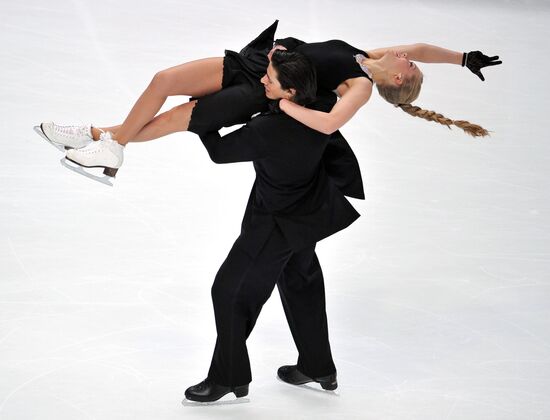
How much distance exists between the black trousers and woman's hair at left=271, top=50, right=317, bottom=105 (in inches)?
23.8

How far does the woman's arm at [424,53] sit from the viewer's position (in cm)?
453

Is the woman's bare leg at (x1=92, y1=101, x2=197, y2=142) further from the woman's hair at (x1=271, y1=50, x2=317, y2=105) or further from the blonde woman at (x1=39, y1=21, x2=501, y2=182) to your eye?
the woman's hair at (x1=271, y1=50, x2=317, y2=105)

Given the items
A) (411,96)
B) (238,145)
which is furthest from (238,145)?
(411,96)

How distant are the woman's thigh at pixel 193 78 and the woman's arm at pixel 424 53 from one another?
71 cm

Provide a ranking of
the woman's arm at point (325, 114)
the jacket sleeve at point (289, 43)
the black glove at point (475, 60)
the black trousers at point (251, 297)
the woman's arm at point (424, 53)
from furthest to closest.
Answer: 1. the black glove at point (475, 60)
2. the woman's arm at point (424, 53)
3. the black trousers at point (251, 297)
4. the jacket sleeve at point (289, 43)
5. the woman's arm at point (325, 114)

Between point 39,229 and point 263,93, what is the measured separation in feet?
7.15

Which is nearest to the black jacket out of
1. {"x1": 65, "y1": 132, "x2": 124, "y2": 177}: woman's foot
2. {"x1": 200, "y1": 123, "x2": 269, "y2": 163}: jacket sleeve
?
{"x1": 200, "y1": 123, "x2": 269, "y2": 163}: jacket sleeve

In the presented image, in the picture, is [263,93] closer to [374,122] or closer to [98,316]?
[98,316]

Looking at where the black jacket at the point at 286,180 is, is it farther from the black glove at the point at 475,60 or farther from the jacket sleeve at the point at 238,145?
the black glove at the point at 475,60

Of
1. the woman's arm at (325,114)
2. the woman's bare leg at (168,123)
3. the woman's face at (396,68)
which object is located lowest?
the woman's bare leg at (168,123)

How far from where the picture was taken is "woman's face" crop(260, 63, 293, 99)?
404 centimetres

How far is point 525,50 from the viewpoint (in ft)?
35.0

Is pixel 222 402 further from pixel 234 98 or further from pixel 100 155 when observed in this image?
pixel 234 98

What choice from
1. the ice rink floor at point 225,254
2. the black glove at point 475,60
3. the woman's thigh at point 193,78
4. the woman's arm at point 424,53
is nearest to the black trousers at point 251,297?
the ice rink floor at point 225,254
